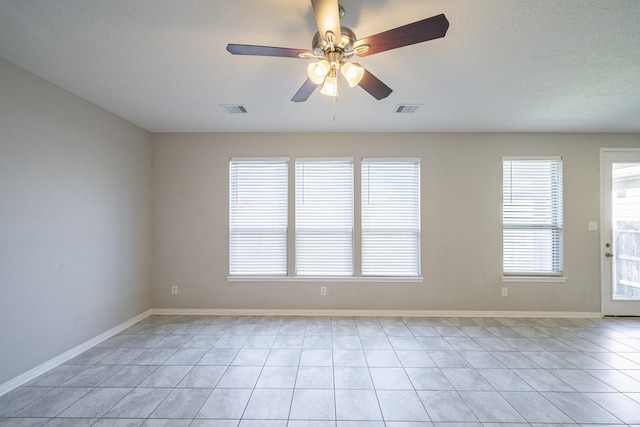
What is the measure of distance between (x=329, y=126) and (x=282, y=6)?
2140 mm

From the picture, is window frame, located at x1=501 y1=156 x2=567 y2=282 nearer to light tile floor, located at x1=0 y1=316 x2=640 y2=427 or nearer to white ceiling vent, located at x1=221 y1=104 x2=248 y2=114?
light tile floor, located at x1=0 y1=316 x2=640 y2=427

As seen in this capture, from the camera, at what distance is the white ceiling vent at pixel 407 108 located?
9.88ft

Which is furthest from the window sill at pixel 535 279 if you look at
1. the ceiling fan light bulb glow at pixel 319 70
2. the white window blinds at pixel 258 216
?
the ceiling fan light bulb glow at pixel 319 70

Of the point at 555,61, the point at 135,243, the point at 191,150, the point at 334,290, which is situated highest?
the point at 555,61

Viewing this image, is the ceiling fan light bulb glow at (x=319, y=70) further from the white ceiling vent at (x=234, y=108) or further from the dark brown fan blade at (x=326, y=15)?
the white ceiling vent at (x=234, y=108)

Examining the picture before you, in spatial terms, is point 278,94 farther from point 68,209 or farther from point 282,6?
point 68,209

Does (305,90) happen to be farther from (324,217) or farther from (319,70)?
(324,217)

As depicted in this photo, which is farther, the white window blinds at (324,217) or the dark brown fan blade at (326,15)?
the white window blinds at (324,217)

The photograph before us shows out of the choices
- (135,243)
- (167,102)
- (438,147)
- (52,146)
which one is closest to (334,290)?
(438,147)

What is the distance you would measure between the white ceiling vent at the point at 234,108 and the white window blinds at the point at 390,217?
1.80 meters

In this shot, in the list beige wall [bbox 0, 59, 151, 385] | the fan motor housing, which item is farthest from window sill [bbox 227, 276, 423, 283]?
the fan motor housing

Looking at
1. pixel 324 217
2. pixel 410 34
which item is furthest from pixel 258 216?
pixel 410 34

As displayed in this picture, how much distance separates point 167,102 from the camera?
2955 millimetres

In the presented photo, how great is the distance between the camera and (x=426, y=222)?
3896 mm
